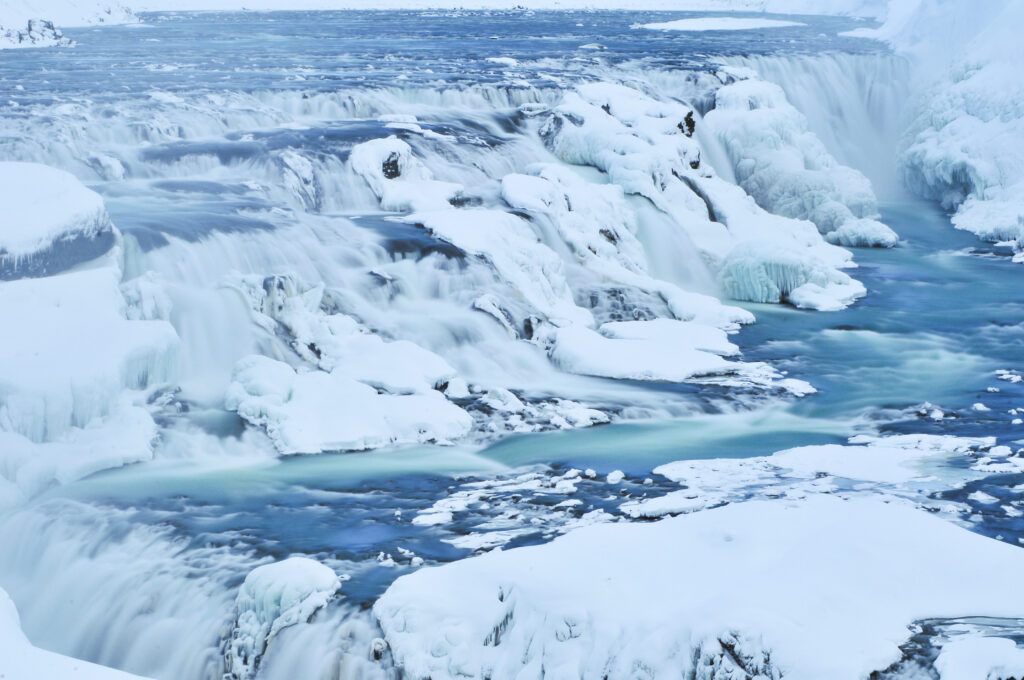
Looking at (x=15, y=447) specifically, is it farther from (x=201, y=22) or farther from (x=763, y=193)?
(x=201, y=22)

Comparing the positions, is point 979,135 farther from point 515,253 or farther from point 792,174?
point 515,253

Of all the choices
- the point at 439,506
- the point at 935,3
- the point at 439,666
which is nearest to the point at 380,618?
the point at 439,666

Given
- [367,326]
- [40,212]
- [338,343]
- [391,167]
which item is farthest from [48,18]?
[338,343]

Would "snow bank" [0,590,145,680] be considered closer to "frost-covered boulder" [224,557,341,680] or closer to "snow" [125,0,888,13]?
"frost-covered boulder" [224,557,341,680]

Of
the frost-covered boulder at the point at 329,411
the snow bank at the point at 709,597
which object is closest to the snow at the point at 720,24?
the frost-covered boulder at the point at 329,411

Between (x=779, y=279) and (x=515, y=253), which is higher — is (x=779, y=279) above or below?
below
